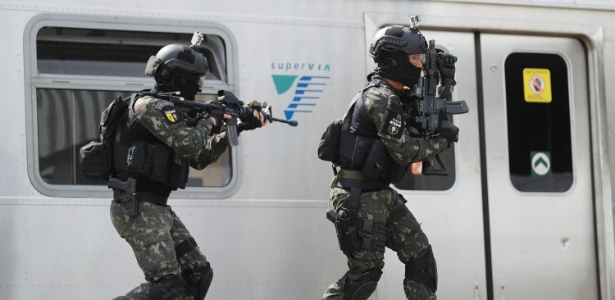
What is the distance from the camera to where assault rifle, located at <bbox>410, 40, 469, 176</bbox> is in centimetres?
662

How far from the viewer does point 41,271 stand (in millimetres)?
6418

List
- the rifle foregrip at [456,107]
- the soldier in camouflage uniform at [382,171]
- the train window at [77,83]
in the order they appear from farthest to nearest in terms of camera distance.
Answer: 1. the rifle foregrip at [456,107]
2. the train window at [77,83]
3. the soldier in camouflage uniform at [382,171]

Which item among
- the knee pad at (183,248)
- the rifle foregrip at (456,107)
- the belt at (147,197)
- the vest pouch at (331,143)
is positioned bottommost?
the knee pad at (183,248)

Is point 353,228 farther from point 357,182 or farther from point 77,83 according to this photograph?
point 77,83

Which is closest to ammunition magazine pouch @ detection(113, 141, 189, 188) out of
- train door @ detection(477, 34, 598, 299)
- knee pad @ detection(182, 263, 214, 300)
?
knee pad @ detection(182, 263, 214, 300)

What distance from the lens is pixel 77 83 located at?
6578 millimetres

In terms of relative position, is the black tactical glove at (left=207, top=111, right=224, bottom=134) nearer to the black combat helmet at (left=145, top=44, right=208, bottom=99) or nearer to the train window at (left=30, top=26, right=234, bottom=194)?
the black combat helmet at (left=145, top=44, right=208, bottom=99)

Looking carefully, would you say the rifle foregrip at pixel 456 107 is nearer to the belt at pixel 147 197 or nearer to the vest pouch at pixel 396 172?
the vest pouch at pixel 396 172

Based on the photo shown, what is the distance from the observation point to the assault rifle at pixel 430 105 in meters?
6.62

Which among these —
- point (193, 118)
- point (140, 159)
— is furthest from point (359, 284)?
point (140, 159)

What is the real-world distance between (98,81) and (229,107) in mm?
934

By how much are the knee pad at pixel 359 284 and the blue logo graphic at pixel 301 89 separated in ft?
3.80

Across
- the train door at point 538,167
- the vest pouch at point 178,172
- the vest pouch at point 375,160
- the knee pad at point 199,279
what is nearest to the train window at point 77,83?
the vest pouch at point 178,172

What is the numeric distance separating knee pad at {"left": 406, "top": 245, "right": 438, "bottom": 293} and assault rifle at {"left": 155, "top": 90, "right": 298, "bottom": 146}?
1.25 m
